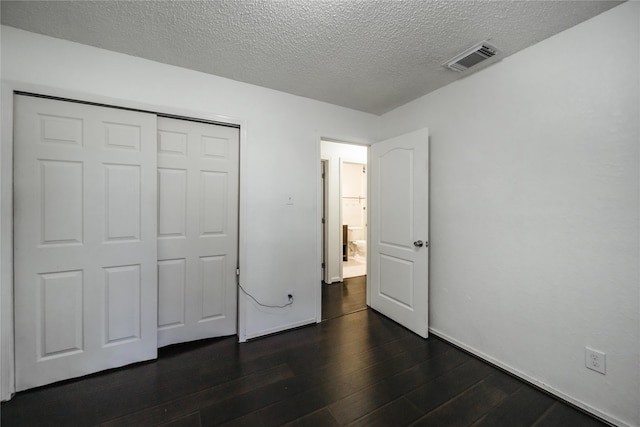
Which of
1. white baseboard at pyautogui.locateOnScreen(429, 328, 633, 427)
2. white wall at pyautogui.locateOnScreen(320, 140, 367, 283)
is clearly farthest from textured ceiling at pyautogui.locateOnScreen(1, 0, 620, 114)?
white baseboard at pyautogui.locateOnScreen(429, 328, 633, 427)

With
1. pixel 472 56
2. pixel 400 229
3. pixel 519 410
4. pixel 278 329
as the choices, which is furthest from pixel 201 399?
pixel 472 56

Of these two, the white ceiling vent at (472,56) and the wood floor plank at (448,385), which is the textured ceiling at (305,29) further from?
the wood floor plank at (448,385)

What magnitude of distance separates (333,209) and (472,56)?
259 cm

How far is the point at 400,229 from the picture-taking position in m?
2.67

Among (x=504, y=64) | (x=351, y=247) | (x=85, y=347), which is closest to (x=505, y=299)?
(x=504, y=64)

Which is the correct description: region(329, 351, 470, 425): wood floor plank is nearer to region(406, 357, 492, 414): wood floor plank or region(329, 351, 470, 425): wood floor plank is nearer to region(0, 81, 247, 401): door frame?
region(406, 357, 492, 414): wood floor plank

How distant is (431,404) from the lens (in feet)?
5.21

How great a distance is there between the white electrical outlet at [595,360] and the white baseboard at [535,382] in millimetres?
250

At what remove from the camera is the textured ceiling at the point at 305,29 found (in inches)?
A: 57.2

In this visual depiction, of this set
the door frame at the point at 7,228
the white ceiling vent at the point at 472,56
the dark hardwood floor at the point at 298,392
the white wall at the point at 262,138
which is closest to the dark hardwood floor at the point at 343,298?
the white wall at the point at 262,138

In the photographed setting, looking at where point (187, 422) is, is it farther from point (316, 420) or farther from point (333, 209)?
point (333, 209)

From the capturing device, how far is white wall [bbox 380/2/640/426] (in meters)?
1.42

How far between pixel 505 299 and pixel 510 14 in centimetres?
195

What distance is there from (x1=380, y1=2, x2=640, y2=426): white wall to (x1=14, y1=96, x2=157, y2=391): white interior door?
8.81 ft
